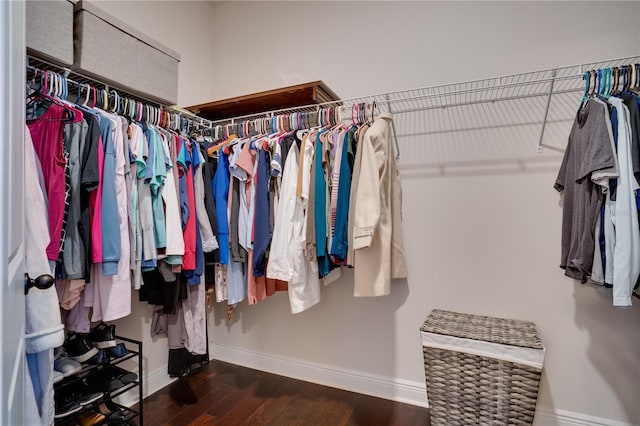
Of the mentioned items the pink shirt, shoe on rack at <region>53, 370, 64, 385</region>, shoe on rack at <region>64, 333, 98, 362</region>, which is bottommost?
shoe on rack at <region>53, 370, 64, 385</region>

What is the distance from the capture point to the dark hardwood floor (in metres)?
1.85

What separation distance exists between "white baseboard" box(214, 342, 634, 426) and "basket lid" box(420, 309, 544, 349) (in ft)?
1.56

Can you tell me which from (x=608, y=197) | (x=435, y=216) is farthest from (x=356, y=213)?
(x=608, y=197)

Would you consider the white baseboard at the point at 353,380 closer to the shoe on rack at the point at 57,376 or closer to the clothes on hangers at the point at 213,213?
the clothes on hangers at the point at 213,213

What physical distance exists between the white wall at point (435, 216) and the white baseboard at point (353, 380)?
0.04 feet

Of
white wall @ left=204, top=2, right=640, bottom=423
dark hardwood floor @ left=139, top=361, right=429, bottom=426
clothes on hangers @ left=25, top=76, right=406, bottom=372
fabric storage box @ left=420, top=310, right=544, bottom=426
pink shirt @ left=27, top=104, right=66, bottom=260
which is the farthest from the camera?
dark hardwood floor @ left=139, top=361, right=429, bottom=426

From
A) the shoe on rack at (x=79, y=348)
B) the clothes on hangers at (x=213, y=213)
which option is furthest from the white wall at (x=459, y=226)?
the shoe on rack at (x=79, y=348)

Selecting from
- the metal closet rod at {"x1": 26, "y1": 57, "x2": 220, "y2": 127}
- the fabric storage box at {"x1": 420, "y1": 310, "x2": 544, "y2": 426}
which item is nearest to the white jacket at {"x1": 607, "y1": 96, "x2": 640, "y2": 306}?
the fabric storage box at {"x1": 420, "y1": 310, "x2": 544, "y2": 426}

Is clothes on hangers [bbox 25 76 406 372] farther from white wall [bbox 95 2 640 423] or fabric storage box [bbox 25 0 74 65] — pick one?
white wall [bbox 95 2 640 423]

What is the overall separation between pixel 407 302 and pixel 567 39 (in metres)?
1.61

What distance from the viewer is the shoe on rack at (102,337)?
161 cm

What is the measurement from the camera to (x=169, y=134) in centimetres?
173

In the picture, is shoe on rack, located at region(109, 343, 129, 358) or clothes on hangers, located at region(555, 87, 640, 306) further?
shoe on rack, located at region(109, 343, 129, 358)

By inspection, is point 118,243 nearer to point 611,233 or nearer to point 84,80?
point 84,80
